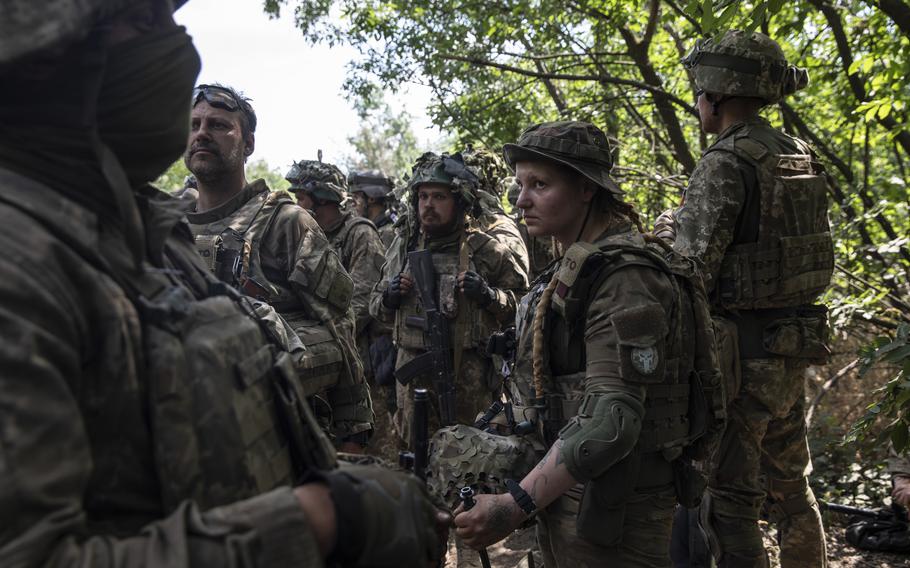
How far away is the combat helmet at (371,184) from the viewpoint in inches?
355

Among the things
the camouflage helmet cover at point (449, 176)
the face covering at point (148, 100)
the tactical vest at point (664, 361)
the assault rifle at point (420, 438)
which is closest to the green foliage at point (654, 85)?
the camouflage helmet cover at point (449, 176)

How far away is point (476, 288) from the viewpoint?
573 cm

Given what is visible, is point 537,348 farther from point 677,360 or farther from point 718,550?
point 718,550

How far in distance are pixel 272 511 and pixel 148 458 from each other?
0.76 feet

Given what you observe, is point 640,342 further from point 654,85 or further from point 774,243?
point 654,85

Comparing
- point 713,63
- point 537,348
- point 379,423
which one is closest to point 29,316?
point 537,348

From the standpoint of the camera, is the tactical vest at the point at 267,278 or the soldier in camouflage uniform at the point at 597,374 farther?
the tactical vest at the point at 267,278

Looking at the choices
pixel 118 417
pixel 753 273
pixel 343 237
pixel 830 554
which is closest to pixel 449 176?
pixel 343 237

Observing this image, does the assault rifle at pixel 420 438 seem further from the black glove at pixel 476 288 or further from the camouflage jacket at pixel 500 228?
the camouflage jacket at pixel 500 228

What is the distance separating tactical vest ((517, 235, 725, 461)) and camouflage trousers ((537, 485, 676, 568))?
0.59 ft

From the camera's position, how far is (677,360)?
286cm

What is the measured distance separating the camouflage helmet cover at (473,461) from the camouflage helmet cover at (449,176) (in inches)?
130

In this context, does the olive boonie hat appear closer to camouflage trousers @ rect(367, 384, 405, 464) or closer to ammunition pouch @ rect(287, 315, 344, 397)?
ammunition pouch @ rect(287, 315, 344, 397)

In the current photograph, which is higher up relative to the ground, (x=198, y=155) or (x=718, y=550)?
(x=198, y=155)
